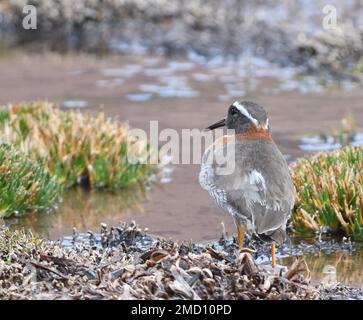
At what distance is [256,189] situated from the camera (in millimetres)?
8047

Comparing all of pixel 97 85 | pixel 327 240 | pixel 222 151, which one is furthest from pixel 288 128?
pixel 222 151

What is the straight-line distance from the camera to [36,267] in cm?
A: 768

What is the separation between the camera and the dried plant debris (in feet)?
24.0

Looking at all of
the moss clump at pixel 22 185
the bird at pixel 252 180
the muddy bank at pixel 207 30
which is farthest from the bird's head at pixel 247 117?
the muddy bank at pixel 207 30

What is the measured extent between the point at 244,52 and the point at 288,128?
16.8ft

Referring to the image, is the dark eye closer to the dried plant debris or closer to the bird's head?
the bird's head

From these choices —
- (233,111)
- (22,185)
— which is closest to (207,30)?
(22,185)

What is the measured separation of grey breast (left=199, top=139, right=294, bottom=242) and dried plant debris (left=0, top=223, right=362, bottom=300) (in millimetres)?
375

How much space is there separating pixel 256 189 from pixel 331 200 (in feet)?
6.86

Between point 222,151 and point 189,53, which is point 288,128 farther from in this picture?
point 222,151

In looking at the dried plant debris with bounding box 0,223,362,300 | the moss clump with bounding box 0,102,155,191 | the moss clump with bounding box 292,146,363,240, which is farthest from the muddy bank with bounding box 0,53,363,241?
the dried plant debris with bounding box 0,223,362,300

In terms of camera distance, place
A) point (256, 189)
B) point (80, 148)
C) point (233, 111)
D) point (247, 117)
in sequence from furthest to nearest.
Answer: point (80, 148)
point (233, 111)
point (247, 117)
point (256, 189)

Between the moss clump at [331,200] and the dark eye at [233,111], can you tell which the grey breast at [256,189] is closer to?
the dark eye at [233,111]

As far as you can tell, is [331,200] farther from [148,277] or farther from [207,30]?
[207,30]
